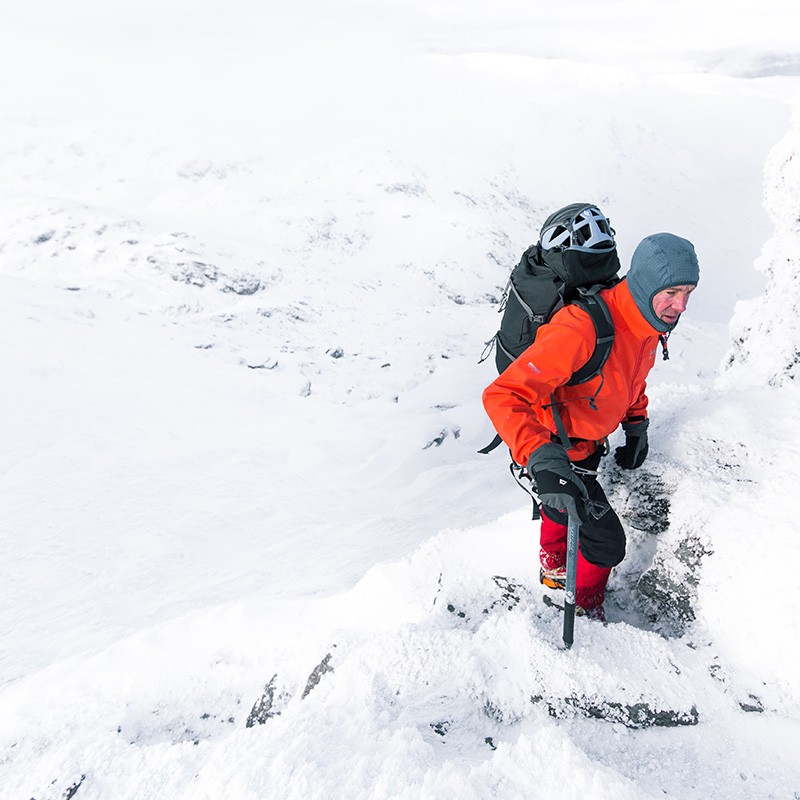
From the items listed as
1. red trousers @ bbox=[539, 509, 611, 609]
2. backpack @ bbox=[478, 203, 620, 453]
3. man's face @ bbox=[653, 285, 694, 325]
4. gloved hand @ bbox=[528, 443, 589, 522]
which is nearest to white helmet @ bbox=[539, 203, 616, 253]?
backpack @ bbox=[478, 203, 620, 453]

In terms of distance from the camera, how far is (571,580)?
10.8 feet

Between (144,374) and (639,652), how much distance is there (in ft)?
56.5

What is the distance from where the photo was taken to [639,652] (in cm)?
342

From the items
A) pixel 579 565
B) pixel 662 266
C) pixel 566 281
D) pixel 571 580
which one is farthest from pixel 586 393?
pixel 579 565

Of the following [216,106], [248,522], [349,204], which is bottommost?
[248,522]

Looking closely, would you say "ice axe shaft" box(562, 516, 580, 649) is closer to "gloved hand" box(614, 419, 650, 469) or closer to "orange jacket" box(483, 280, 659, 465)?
"orange jacket" box(483, 280, 659, 465)

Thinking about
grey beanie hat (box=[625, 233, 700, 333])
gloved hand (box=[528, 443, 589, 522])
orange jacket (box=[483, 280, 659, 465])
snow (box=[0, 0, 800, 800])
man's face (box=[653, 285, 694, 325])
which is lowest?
snow (box=[0, 0, 800, 800])

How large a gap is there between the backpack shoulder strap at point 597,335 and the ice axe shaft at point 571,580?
82 cm

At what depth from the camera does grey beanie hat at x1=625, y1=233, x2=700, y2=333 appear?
3.11 m

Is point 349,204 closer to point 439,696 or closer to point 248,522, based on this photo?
point 248,522

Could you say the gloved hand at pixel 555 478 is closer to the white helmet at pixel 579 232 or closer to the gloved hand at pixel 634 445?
the white helmet at pixel 579 232

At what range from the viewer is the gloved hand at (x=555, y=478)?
117 inches

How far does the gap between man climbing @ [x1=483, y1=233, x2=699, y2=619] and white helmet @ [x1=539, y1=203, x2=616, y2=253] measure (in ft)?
0.22

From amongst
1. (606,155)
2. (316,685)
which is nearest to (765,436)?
(316,685)
